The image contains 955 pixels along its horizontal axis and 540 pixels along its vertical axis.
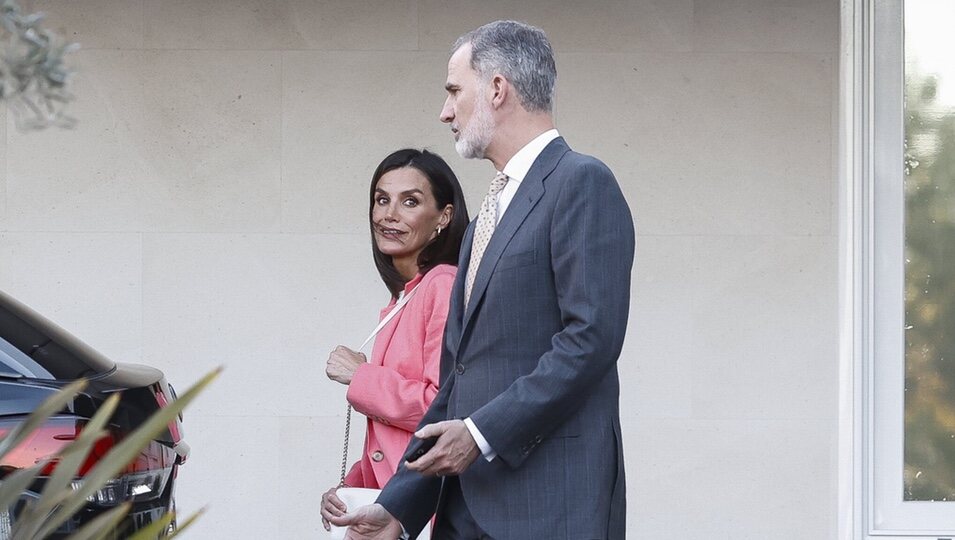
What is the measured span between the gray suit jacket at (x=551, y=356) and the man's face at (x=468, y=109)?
5.8 inches

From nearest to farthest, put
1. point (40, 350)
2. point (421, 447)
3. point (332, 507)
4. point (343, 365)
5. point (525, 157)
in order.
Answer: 1. point (421, 447)
2. point (525, 157)
3. point (332, 507)
4. point (343, 365)
5. point (40, 350)

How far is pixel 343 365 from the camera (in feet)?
12.1

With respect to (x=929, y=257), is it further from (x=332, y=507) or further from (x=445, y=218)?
(x=332, y=507)

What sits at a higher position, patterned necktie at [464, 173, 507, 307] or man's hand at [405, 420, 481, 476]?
patterned necktie at [464, 173, 507, 307]

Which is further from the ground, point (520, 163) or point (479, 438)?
point (520, 163)

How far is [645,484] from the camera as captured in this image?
20.0 ft

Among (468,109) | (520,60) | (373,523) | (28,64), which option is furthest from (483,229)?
(28,64)

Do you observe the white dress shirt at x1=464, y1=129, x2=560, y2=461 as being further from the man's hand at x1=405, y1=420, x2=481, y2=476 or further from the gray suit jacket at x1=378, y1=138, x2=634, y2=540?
the man's hand at x1=405, y1=420, x2=481, y2=476

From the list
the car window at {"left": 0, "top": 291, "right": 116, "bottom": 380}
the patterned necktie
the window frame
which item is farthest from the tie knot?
the window frame

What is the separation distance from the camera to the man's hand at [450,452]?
284cm

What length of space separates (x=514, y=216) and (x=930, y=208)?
10.8 ft

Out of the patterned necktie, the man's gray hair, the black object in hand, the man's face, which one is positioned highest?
the man's gray hair

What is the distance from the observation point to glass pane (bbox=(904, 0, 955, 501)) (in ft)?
19.0

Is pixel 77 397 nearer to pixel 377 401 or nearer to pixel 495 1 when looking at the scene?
pixel 377 401
